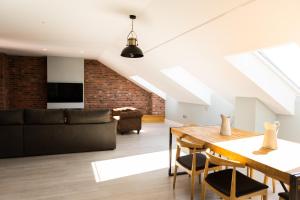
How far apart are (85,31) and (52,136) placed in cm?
236

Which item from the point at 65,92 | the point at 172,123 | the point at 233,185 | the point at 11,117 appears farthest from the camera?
the point at 65,92

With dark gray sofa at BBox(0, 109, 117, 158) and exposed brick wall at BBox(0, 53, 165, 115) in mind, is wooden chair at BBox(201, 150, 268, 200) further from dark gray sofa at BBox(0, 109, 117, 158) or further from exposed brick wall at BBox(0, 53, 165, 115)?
exposed brick wall at BBox(0, 53, 165, 115)

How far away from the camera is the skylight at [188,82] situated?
6137mm

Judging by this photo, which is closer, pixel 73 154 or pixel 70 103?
pixel 73 154

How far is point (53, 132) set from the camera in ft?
14.7

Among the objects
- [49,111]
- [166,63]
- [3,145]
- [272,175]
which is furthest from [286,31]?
[3,145]

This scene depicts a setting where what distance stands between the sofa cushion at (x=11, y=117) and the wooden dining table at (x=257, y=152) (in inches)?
122

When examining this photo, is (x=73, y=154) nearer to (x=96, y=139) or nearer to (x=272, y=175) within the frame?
(x=96, y=139)

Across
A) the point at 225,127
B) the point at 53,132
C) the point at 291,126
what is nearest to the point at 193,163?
the point at 225,127

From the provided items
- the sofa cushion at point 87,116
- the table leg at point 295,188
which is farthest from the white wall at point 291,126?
the sofa cushion at point 87,116

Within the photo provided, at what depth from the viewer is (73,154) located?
4.61 m

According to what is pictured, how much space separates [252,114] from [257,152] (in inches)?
103

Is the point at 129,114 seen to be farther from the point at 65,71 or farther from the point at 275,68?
the point at 65,71

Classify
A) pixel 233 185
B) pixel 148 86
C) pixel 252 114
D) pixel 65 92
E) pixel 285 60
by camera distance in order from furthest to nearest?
pixel 148 86 < pixel 65 92 < pixel 252 114 < pixel 285 60 < pixel 233 185
